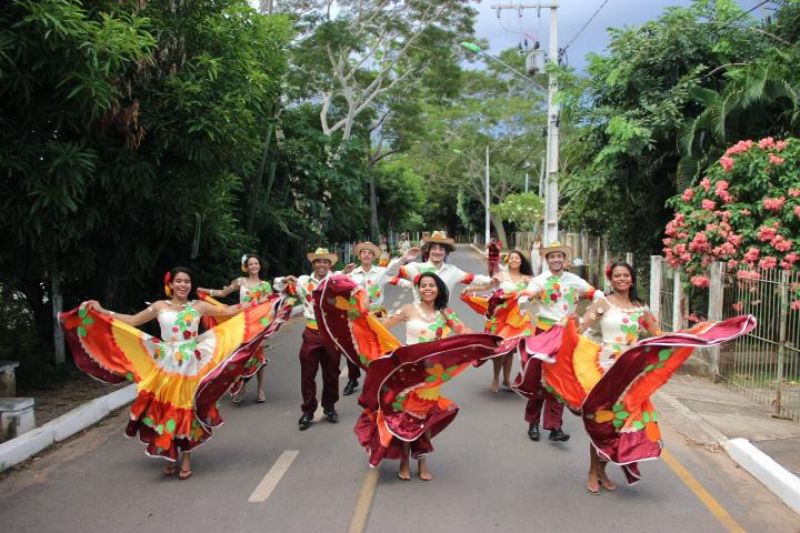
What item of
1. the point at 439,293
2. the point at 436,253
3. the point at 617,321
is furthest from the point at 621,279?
the point at 436,253

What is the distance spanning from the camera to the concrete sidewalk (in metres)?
5.26

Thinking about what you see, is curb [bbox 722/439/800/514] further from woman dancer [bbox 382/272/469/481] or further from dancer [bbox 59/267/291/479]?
dancer [bbox 59/267/291/479]

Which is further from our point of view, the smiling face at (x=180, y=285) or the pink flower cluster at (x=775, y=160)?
the pink flower cluster at (x=775, y=160)

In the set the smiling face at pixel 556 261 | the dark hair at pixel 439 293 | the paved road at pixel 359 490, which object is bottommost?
the paved road at pixel 359 490

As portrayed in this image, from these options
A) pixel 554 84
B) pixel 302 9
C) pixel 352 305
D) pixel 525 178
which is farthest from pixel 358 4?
pixel 525 178

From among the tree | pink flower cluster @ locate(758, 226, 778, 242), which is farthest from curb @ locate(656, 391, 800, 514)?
the tree

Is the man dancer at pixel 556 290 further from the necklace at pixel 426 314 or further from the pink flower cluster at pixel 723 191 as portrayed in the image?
the pink flower cluster at pixel 723 191

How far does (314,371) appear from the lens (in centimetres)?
687

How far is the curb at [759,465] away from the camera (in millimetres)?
4895

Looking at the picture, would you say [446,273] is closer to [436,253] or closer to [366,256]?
[436,253]

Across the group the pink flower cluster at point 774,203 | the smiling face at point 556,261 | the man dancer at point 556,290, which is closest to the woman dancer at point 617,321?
the man dancer at point 556,290

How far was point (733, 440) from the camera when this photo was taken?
6102 mm

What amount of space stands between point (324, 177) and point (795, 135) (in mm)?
12520

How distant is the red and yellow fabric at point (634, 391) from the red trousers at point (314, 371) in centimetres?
261
